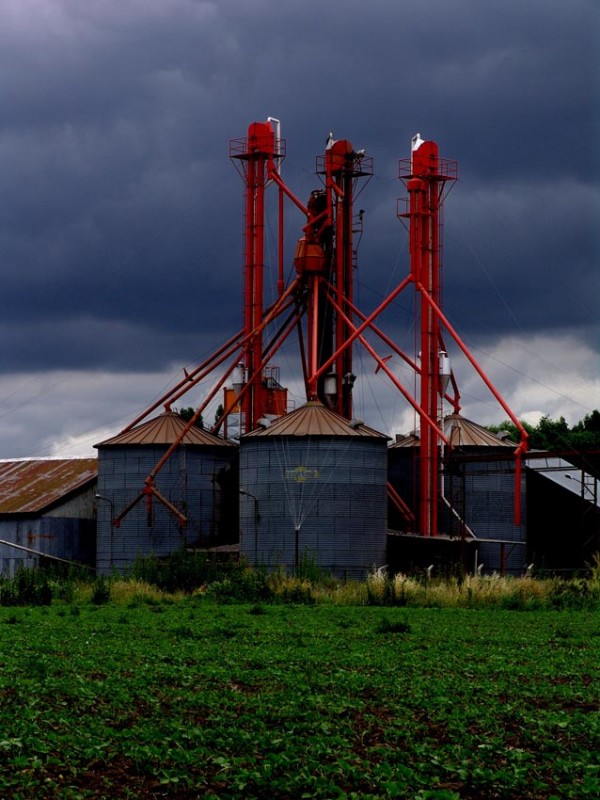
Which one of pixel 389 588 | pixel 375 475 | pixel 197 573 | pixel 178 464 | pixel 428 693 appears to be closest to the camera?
pixel 428 693

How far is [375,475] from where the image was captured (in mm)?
67938

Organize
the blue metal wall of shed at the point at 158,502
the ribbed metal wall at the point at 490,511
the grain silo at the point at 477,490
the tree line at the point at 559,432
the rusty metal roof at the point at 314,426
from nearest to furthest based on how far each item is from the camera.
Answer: the rusty metal roof at the point at 314,426 → the grain silo at the point at 477,490 → the ribbed metal wall at the point at 490,511 → the blue metal wall of shed at the point at 158,502 → the tree line at the point at 559,432

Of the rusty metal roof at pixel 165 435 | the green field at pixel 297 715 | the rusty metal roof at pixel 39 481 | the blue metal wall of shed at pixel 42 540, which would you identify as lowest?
the green field at pixel 297 715

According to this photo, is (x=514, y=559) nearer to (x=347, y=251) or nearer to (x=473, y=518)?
(x=473, y=518)

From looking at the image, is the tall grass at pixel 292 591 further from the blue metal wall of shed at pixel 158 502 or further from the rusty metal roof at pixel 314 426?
the blue metal wall of shed at pixel 158 502

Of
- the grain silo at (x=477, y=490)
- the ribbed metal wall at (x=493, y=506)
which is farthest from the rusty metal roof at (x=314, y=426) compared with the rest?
the ribbed metal wall at (x=493, y=506)

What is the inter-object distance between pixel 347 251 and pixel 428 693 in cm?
5569

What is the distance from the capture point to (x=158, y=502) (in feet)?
237

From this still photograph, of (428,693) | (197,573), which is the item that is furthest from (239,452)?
(428,693)

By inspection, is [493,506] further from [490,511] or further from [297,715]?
[297,715]

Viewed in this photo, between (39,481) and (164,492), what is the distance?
43.5 ft

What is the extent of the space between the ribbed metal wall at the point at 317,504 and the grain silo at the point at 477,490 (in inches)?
151

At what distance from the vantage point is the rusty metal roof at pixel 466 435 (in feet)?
238

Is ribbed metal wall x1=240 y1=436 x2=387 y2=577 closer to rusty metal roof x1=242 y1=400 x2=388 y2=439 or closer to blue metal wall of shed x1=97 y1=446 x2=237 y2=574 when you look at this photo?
rusty metal roof x1=242 y1=400 x2=388 y2=439
